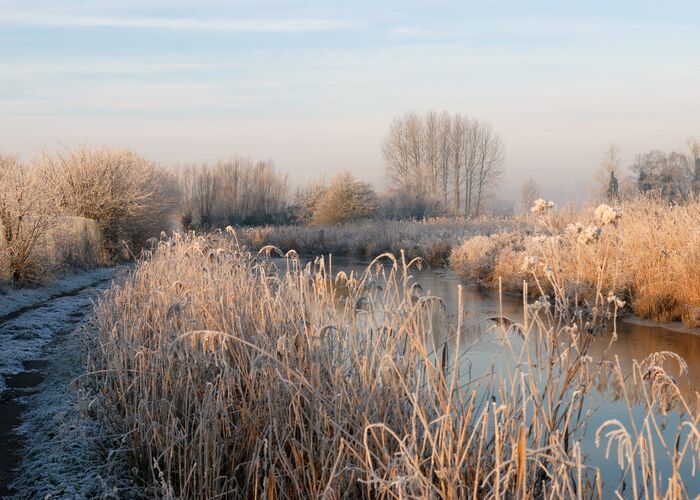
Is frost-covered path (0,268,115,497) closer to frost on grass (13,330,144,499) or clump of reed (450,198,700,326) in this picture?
frost on grass (13,330,144,499)

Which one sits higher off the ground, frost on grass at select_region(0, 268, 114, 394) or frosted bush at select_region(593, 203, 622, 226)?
frosted bush at select_region(593, 203, 622, 226)

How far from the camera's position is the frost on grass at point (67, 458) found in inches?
145

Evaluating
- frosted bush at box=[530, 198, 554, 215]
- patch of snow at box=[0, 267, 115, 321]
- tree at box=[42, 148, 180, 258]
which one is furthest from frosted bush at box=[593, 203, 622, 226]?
tree at box=[42, 148, 180, 258]

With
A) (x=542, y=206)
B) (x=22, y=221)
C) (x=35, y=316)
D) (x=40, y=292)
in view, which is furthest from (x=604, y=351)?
(x=22, y=221)

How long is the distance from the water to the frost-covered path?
2.89 metres

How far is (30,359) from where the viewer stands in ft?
22.9

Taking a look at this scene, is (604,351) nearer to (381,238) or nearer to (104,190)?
(104,190)

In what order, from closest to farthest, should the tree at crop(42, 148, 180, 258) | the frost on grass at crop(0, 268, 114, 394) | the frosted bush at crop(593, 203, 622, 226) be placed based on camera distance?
the frosted bush at crop(593, 203, 622, 226), the frost on grass at crop(0, 268, 114, 394), the tree at crop(42, 148, 180, 258)

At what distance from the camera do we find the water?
441cm

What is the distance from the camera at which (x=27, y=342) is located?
7.68 meters

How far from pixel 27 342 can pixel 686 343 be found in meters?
7.55

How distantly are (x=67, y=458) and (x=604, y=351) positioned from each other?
3369 mm

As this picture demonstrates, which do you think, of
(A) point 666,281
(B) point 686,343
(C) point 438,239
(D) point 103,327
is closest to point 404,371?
(D) point 103,327

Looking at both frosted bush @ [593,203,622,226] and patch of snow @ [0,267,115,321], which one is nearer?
frosted bush @ [593,203,622,226]
